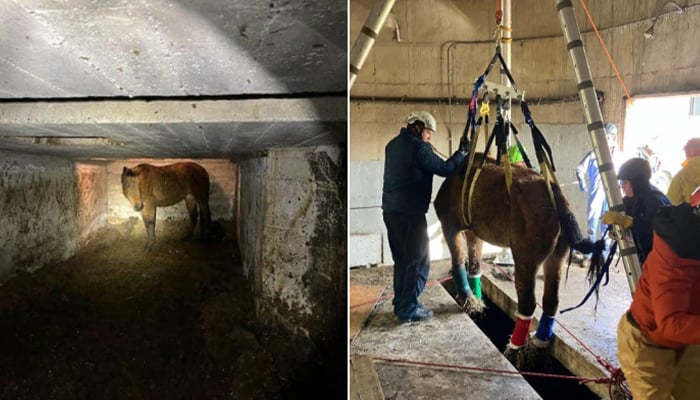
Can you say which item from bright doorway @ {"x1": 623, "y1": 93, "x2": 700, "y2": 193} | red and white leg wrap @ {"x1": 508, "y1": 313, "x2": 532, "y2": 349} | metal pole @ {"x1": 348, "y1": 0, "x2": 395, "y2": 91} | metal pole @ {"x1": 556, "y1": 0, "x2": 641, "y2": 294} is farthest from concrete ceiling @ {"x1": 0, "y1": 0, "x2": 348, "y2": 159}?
bright doorway @ {"x1": 623, "y1": 93, "x2": 700, "y2": 193}

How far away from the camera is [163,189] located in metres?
4.41

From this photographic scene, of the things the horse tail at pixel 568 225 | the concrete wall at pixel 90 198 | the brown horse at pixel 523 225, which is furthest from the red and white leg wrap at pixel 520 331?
the concrete wall at pixel 90 198

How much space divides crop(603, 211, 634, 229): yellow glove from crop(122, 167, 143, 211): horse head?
4.39m

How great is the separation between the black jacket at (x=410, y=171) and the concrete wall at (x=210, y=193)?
10.5 ft

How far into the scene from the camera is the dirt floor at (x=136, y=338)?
6.92 ft

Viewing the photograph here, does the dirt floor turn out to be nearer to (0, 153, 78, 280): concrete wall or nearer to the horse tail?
(0, 153, 78, 280): concrete wall

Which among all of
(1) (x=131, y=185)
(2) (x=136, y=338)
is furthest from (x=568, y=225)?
(1) (x=131, y=185)

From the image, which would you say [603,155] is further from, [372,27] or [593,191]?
[593,191]

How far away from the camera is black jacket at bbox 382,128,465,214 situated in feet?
8.46

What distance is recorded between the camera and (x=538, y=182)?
2.10 meters

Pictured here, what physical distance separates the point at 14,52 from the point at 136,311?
2.33 m

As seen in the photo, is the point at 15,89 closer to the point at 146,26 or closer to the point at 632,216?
the point at 146,26

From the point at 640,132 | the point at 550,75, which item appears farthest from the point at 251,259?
the point at 550,75

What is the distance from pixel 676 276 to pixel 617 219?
40 cm
